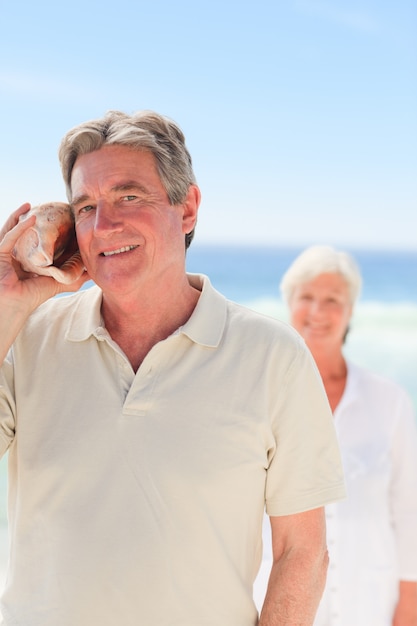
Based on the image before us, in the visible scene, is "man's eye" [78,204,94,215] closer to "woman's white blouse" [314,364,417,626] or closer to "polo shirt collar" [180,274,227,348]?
"polo shirt collar" [180,274,227,348]

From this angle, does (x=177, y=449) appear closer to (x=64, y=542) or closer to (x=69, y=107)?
(x=64, y=542)

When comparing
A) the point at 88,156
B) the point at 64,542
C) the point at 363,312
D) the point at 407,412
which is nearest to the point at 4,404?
the point at 64,542

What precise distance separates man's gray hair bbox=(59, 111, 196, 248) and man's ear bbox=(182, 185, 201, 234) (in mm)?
27

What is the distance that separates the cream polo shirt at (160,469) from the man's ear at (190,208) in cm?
23

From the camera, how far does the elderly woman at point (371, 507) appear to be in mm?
2650

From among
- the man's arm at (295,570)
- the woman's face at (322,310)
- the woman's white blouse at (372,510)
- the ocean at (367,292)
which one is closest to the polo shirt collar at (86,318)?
the man's arm at (295,570)

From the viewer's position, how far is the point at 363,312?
18.6 metres

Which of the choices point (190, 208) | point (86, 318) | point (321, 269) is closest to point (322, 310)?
point (321, 269)

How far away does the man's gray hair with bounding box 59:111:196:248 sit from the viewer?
1746 mm

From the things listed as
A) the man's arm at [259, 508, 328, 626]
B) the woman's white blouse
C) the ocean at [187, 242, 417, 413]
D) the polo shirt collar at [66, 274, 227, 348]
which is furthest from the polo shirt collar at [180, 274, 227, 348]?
the ocean at [187, 242, 417, 413]

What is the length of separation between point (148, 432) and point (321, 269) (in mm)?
1575

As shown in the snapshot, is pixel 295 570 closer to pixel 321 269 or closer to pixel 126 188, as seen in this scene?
pixel 126 188

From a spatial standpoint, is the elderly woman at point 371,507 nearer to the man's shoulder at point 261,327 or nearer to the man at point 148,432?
the man at point 148,432

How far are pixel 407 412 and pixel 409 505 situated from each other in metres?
0.29
